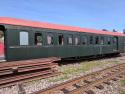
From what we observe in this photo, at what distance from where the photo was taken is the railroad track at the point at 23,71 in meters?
8.93

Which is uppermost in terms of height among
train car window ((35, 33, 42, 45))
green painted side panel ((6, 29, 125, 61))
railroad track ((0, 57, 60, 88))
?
train car window ((35, 33, 42, 45))

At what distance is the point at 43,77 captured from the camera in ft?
34.2

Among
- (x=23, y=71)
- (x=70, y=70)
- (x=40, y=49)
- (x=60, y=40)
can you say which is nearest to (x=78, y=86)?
(x=23, y=71)

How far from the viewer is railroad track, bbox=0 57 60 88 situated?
893 cm

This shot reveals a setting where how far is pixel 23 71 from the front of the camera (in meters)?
9.63

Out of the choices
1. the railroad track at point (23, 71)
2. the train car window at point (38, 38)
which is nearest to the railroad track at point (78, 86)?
the railroad track at point (23, 71)

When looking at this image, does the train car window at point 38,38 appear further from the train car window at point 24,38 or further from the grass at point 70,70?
the grass at point 70,70

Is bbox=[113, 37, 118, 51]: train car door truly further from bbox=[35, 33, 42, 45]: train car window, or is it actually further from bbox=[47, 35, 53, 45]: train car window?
bbox=[35, 33, 42, 45]: train car window

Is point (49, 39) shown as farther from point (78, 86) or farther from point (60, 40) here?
point (78, 86)

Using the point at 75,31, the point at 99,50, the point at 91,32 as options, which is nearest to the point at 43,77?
the point at 75,31

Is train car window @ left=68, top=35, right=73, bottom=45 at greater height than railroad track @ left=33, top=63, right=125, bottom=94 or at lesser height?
greater

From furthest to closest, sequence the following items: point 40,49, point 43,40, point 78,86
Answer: point 43,40
point 40,49
point 78,86

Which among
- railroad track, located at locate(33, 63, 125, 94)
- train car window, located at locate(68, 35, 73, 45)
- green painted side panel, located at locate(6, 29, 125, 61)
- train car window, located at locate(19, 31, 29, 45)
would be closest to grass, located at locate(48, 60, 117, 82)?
railroad track, located at locate(33, 63, 125, 94)

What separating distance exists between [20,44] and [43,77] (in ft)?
9.02
